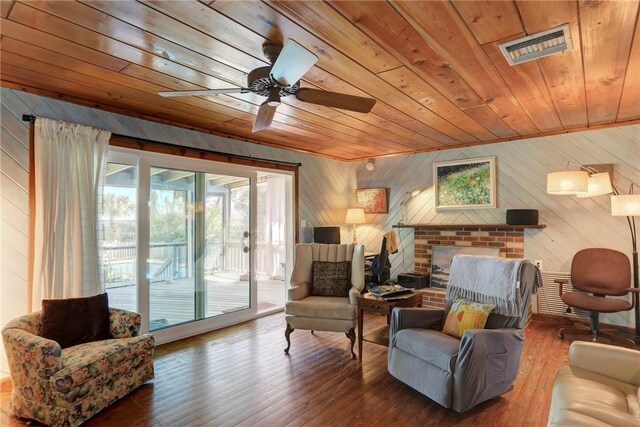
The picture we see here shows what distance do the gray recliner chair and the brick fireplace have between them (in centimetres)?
196

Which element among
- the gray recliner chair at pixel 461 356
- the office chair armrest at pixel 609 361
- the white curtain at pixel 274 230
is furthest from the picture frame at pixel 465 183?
the white curtain at pixel 274 230

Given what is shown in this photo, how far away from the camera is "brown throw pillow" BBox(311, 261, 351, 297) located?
12.1ft

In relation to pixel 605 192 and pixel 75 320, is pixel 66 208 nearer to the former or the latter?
pixel 75 320

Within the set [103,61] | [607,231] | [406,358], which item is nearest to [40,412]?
[103,61]

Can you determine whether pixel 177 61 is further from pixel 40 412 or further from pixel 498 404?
pixel 498 404

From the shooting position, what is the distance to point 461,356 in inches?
87.8

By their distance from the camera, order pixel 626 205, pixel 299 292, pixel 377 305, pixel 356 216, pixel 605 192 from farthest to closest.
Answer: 1. pixel 356 216
2. pixel 299 292
3. pixel 605 192
4. pixel 626 205
5. pixel 377 305

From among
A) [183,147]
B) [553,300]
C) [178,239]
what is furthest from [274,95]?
[553,300]

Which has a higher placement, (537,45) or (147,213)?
(537,45)

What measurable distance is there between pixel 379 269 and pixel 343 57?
307cm

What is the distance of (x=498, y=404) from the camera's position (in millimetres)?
2424

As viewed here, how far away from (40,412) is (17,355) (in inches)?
15.4

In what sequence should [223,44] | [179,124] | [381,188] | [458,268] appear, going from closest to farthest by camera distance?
[223,44], [458,268], [179,124], [381,188]

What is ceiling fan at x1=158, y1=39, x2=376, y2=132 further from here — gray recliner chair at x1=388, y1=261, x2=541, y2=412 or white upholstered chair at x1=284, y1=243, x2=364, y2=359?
white upholstered chair at x1=284, y1=243, x2=364, y2=359
